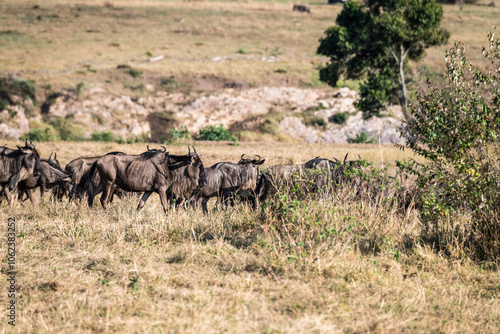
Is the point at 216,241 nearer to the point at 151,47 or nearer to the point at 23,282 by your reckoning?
the point at 23,282

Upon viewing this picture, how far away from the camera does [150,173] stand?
1060 cm

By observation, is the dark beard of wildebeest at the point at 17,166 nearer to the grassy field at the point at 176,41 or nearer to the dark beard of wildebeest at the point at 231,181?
the dark beard of wildebeest at the point at 231,181

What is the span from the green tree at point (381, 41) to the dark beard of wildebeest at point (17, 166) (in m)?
16.7

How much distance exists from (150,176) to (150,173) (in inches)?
2.5

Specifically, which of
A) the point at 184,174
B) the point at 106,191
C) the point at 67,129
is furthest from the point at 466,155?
the point at 67,129

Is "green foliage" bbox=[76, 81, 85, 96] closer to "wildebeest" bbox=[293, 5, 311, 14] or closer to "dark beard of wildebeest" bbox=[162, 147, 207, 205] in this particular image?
"dark beard of wildebeest" bbox=[162, 147, 207, 205]

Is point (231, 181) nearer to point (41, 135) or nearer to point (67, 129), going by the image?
point (41, 135)

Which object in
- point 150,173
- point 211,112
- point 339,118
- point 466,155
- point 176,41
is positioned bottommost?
point 211,112

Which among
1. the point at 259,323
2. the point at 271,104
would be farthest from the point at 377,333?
the point at 271,104

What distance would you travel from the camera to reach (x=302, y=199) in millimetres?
8484

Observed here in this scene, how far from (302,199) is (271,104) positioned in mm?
28781

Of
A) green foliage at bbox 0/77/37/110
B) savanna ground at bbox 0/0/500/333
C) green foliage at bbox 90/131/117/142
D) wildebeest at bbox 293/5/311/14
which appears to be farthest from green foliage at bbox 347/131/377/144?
wildebeest at bbox 293/5/311/14

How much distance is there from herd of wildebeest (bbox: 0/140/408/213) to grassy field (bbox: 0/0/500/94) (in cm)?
2671

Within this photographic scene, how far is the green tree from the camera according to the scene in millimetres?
24078
